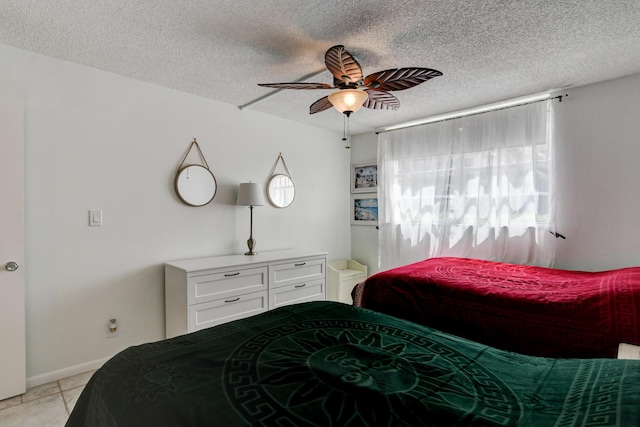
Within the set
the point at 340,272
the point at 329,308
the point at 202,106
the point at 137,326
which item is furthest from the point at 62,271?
the point at 340,272

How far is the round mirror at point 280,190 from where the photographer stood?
12.2ft

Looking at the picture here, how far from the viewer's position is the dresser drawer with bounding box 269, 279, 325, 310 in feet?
10.3

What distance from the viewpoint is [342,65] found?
192 cm

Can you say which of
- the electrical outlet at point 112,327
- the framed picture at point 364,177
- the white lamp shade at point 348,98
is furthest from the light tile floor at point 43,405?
the framed picture at point 364,177

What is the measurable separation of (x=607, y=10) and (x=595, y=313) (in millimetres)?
1659

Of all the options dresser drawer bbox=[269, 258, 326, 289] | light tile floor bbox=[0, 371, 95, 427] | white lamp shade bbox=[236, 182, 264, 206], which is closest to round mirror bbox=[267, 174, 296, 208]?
white lamp shade bbox=[236, 182, 264, 206]

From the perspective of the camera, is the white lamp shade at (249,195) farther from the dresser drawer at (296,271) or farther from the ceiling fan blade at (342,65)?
the ceiling fan blade at (342,65)

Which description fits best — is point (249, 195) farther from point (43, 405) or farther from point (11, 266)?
point (43, 405)

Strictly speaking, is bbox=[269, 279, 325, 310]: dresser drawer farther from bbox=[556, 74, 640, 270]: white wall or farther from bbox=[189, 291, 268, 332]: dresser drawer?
bbox=[556, 74, 640, 270]: white wall

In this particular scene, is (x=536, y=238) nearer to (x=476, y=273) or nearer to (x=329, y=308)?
(x=476, y=273)

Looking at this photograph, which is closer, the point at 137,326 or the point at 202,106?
the point at 137,326

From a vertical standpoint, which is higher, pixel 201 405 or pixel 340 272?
pixel 201 405

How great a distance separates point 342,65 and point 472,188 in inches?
88.1

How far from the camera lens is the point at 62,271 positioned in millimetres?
2420
